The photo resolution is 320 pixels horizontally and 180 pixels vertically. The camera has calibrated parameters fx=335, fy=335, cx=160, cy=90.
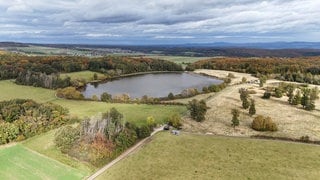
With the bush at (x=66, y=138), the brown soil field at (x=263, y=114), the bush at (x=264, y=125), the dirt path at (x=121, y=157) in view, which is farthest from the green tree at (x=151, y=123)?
the bush at (x=264, y=125)

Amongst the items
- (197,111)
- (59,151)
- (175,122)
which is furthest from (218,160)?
(59,151)

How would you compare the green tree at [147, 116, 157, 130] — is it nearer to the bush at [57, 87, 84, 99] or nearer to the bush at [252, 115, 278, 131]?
the bush at [252, 115, 278, 131]

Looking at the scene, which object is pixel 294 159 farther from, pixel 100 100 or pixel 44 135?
pixel 100 100

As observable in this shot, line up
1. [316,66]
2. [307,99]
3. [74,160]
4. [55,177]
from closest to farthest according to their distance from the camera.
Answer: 1. [55,177]
2. [74,160]
3. [307,99]
4. [316,66]

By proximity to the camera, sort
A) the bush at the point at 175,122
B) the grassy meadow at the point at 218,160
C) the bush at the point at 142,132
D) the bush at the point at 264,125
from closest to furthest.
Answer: the grassy meadow at the point at 218,160 → the bush at the point at 142,132 → the bush at the point at 264,125 → the bush at the point at 175,122

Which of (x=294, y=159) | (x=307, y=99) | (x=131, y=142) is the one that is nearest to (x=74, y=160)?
(x=131, y=142)

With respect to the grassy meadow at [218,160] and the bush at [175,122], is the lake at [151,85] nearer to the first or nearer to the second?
the bush at [175,122]

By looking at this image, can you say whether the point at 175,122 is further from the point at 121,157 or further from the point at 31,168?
the point at 31,168
